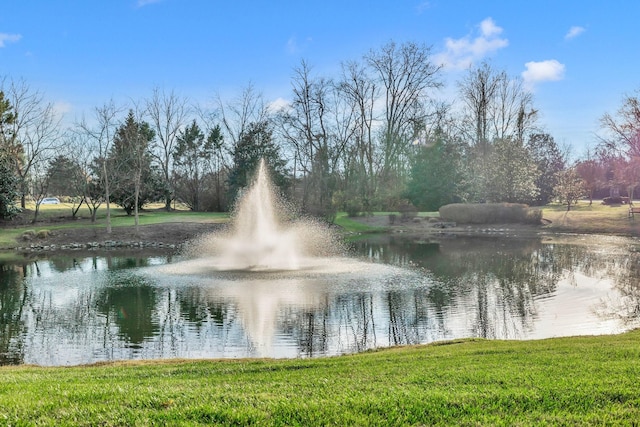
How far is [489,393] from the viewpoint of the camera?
4793 millimetres

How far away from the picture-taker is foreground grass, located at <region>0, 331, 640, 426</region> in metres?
4.21

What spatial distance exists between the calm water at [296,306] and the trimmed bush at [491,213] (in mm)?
19188

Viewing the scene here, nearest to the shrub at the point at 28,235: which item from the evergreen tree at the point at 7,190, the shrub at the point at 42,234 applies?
the shrub at the point at 42,234

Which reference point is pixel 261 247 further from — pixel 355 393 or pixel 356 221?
pixel 356 221

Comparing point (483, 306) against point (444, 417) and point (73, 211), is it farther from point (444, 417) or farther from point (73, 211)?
point (73, 211)

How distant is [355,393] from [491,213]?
40431 millimetres

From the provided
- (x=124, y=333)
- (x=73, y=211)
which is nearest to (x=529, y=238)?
(x=124, y=333)

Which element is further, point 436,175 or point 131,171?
point 436,175

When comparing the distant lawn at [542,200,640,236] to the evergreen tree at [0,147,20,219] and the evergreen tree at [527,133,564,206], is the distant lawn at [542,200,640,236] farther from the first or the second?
the evergreen tree at [0,147,20,219]

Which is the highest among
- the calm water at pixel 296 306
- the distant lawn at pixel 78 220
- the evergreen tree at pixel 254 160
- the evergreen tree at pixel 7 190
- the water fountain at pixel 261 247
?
A: the evergreen tree at pixel 254 160

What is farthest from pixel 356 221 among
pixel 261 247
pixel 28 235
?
pixel 28 235

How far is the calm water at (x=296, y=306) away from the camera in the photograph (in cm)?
1046

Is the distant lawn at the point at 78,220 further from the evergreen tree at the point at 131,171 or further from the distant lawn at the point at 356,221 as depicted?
the evergreen tree at the point at 131,171

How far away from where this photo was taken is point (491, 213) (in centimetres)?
4269
